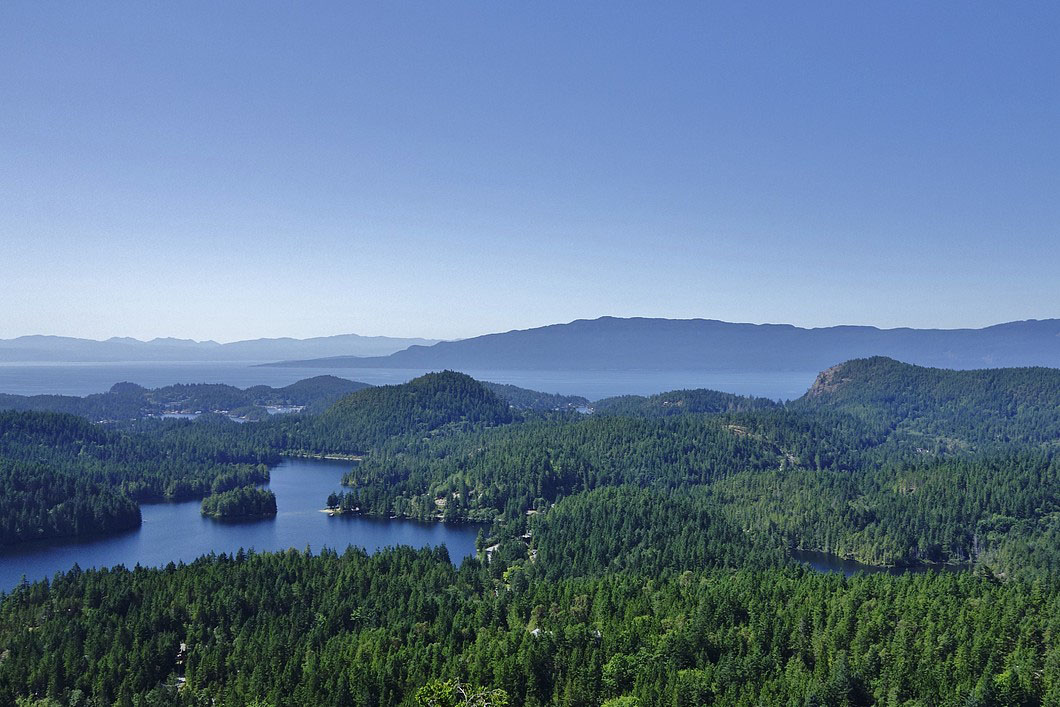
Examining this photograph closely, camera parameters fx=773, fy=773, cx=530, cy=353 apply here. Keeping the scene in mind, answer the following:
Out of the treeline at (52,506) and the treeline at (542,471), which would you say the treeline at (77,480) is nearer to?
the treeline at (52,506)

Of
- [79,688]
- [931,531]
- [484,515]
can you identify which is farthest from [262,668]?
[931,531]

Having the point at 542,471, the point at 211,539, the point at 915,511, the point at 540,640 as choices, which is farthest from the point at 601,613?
the point at 542,471

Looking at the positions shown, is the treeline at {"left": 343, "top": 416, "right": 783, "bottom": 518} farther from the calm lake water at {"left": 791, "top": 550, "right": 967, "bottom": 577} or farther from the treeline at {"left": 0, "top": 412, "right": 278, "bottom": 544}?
the calm lake water at {"left": 791, "top": 550, "right": 967, "bottom": 577}

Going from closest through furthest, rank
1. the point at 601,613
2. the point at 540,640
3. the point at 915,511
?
1. the point at 540,640
2. the point at 601,613
3. the point at 915,511

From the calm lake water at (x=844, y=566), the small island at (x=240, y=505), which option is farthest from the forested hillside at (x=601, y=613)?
the small island at (x=240, y=505)

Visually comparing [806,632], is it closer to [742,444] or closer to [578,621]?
[578,621]

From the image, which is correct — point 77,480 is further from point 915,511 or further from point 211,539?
point 915,511
